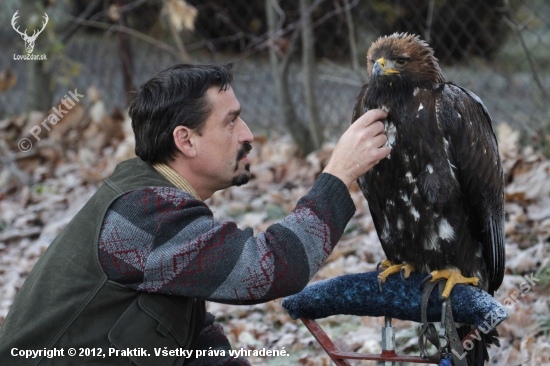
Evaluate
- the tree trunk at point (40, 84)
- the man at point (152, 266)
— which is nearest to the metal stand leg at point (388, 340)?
the man at point (152, 266)

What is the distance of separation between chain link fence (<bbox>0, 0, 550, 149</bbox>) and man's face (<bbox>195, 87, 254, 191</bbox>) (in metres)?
3.03

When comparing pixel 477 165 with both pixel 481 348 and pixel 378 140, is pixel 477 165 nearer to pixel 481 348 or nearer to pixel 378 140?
pixel 378 140

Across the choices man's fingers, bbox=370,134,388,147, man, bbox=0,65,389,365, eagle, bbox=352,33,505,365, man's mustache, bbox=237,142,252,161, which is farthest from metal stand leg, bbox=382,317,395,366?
man's mustache, bbox=237,142,252,161

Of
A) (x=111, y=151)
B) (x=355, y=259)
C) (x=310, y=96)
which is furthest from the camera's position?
(x=111, y=151)

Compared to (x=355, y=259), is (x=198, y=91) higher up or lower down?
higher up

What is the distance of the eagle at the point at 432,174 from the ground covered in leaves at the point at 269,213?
0.76 meters

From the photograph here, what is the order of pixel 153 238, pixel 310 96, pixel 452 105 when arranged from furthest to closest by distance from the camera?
pixel 310 96 < pixel 452 105 < pixel 153 238

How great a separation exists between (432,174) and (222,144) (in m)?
0.83

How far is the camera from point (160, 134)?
2535 mm

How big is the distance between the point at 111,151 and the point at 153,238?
4.93 meters

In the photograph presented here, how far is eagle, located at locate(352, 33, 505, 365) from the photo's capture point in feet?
8.84

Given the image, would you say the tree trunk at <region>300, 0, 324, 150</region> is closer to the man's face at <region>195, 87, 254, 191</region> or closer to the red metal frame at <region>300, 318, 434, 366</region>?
the man's face at <region>195, 87, 254, 191</region>

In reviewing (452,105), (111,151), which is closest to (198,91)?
(452,105)

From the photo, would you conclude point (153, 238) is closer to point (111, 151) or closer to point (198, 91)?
point (198, 91)
